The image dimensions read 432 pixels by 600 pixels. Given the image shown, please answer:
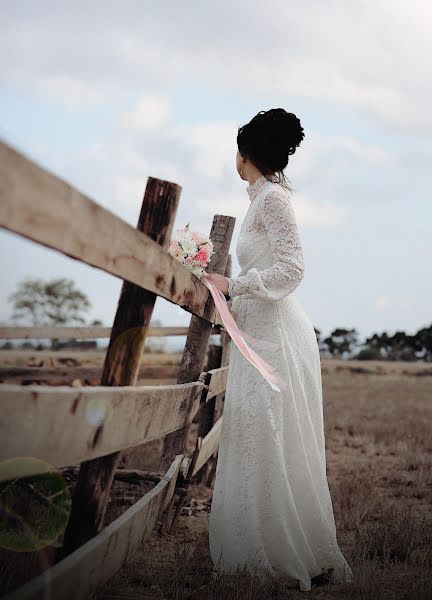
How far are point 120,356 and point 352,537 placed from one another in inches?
125

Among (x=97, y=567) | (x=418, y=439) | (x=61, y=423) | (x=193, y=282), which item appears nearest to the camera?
(x=61, y=423)

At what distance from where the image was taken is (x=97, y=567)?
2.33 meters

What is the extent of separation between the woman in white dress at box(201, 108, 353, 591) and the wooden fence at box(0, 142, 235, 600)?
1.29 feet

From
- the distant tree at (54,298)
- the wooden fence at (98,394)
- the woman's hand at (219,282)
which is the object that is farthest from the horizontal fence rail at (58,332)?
the distant tree at (54,298)

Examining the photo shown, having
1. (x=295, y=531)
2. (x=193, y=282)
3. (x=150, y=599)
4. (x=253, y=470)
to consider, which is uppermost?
(x=193, y=282)

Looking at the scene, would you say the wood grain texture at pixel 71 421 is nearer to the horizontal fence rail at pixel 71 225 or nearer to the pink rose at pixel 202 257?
the horizontal fence rail at pixel 71 225

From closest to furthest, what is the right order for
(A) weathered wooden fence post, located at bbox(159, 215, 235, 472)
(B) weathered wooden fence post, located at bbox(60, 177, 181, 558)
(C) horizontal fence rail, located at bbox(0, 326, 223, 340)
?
(B) weathered wooden fence post, located at bbox(60, 177, 181, 558) → (A) weathered wooden fence post, located at bbox(159, 215, 235, 472) → (C) horizontal fence rail, located at bbox(0, 326, 223, 340)

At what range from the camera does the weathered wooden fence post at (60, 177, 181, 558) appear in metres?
2.44

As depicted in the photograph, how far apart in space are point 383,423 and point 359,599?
9.35m

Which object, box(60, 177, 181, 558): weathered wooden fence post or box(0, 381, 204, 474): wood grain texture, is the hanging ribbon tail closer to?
box(0, 381, 204, 474): wood grain texture

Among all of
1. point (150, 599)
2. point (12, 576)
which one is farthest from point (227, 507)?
point (12, 576)

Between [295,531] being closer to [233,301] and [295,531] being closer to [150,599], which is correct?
[150,599]

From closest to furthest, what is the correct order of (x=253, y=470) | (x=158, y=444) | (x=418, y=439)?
(x=253, y=470) → (x=158, y=444) → (x=418, y=439)

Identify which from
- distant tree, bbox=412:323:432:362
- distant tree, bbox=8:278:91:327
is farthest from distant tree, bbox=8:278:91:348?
distant tree, bbox=412:323:432:362
